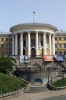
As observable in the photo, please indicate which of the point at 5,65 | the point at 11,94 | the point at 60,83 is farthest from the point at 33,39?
the point at 11,94

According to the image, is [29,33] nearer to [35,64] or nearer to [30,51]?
[30,51]

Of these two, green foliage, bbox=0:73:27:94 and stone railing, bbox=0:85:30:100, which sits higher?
green foliage, bbox=0:73:27:94

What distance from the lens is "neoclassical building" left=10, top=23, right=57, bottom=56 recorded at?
67688 millimetres

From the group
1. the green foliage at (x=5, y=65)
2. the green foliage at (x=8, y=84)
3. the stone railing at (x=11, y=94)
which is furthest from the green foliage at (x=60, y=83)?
the green foliage at (x=5, y=65)

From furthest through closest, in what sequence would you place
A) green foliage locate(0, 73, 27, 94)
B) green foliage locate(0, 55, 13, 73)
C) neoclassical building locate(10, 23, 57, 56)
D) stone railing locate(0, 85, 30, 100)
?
neoclassical building locate(10, 23, 57, 56) < green foliage locate(0, 55, 13, 73) < green foliage locate(0, 73, 27, 94) < stone railing locate(0, 85, 30, 100)

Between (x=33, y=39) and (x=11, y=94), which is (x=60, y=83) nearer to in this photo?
(x=11, y=94)

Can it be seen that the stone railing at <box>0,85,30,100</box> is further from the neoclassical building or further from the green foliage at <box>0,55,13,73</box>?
the neoclassical building

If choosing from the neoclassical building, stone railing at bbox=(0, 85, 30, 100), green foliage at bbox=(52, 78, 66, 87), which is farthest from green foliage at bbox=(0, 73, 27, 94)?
the neoclassical building

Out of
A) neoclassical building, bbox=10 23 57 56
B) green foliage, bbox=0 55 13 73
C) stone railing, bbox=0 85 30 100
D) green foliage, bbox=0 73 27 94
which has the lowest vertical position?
stone railing, bbox=0 85 30 100

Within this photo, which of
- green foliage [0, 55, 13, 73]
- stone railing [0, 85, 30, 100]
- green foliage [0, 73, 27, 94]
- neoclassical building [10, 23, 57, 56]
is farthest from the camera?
neoclassical building [10, 23, 57, 56]

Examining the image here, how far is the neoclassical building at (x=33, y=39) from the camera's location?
222 ft

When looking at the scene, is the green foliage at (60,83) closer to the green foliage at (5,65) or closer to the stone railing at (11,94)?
the stone railing at (11,94)

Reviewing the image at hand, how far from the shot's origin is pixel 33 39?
7000cm

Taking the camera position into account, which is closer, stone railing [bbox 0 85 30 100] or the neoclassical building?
stone railing [bbox 0 85 30 100]
